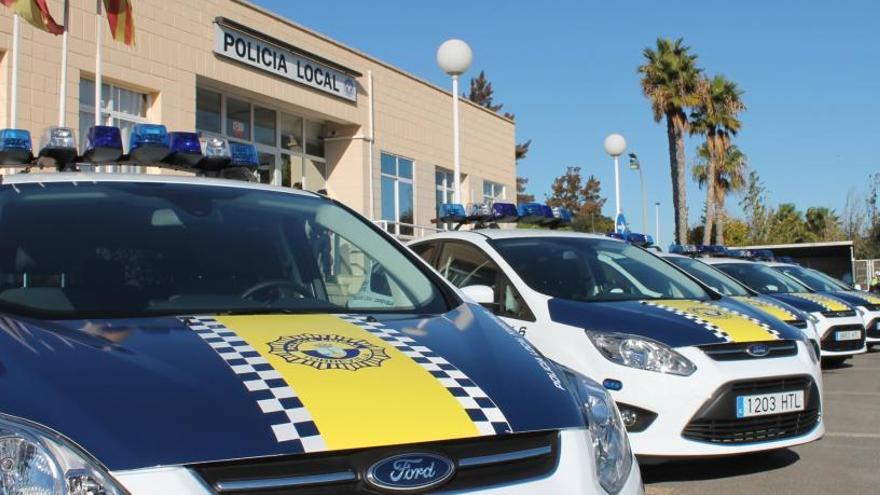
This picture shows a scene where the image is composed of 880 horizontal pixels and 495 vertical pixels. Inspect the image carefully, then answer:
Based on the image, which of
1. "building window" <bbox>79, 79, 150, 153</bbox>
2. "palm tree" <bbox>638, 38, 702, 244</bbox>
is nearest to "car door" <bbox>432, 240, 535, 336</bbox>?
"building window" <bbox>79, 79, 150, 153</bbox>

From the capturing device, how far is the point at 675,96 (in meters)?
30.7

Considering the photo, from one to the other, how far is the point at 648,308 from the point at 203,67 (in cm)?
1210

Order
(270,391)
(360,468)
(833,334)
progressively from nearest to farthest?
(360,468), (270,391), (833,334)

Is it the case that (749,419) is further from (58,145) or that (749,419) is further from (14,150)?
(14,150)

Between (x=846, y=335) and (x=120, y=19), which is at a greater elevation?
(x=120, y=19)

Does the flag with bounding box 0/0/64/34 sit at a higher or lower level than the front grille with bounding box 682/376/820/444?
higher

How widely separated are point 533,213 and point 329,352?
716 cm

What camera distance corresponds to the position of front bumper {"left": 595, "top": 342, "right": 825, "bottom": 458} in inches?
197

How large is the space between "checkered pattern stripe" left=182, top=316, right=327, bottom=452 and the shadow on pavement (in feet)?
11.3

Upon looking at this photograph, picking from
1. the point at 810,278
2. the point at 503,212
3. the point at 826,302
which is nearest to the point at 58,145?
the point at 503,212

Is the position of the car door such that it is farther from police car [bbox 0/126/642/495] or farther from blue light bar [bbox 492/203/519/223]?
blue light bar [bbox 492/203/519/223]

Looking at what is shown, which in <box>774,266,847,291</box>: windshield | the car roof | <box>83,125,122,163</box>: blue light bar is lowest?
<box>774,266,847,291</box>: windshield

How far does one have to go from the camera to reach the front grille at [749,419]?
502cm

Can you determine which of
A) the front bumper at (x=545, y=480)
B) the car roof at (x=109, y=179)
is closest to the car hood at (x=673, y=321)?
the car roof at (x=109, y=179)
